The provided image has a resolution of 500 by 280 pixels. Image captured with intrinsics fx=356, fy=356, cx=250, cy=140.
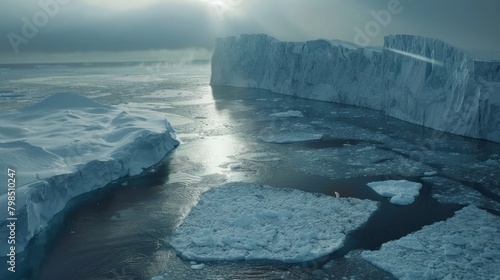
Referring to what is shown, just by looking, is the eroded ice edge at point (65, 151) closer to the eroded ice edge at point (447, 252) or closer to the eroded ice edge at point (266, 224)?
the eroded ice edge at point (266, 224)

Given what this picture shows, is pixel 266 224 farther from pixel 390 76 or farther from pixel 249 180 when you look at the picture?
pixel 390 76

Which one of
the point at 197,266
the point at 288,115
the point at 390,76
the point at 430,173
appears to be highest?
the point at 390,76

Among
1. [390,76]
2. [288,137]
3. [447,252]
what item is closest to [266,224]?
[447,252]

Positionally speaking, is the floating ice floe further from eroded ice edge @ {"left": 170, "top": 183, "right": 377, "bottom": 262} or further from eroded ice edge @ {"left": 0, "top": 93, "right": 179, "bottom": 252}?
eroded ice edge @ {"left": 170, "top": 183, "right": 377, "bottom": 262}

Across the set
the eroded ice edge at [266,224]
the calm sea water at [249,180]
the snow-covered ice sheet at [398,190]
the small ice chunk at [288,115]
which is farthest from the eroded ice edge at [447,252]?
the small ice chunk at [288,115]

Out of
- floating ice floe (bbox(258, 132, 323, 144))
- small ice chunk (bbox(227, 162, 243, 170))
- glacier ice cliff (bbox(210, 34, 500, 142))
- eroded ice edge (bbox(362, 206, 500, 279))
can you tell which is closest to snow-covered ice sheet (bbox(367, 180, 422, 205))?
eroded ice edge (bbox(362, 206, 500, 279))

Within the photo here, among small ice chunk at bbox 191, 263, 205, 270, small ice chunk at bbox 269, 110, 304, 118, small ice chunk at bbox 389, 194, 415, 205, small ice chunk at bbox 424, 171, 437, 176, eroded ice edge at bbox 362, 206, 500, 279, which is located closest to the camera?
eroded ice edge at bbox 362, 206, 500, 279
